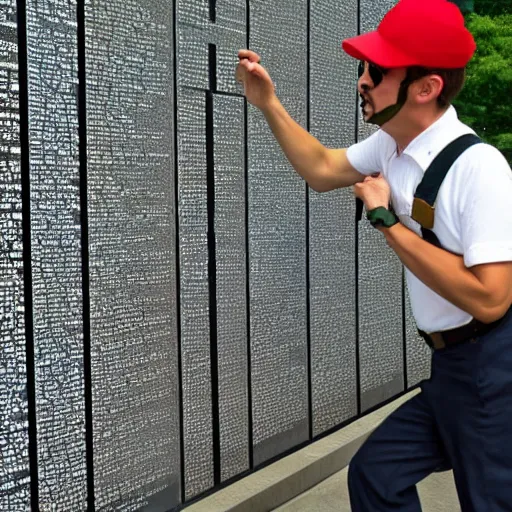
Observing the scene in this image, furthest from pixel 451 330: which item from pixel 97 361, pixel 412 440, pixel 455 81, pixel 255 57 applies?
pixel 97 361

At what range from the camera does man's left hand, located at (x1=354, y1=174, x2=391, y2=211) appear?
8.13 ft

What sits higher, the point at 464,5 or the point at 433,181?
the point at 464,5

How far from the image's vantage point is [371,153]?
297 centimetres

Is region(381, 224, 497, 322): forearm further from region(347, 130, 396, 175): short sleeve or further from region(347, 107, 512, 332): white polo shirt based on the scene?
region(347, 130, 396, 175): short sleeve

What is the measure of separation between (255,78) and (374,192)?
0.77 metres

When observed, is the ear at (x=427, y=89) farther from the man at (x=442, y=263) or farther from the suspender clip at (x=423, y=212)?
the suspender clip at (x=423, y=212)

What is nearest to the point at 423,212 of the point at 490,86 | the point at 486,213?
the point at 486,213

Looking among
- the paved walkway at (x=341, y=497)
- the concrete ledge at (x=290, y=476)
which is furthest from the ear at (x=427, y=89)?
the paved walkway at (x=341, y=497)

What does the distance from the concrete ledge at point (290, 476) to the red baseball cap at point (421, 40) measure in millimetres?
2086

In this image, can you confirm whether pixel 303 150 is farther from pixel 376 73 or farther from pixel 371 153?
pixel 376 73

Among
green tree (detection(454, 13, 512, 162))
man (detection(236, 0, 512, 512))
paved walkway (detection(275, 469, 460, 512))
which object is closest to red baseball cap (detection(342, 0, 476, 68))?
man (detection(236, 0, 512, 512))

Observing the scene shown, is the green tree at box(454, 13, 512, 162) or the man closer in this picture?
the man

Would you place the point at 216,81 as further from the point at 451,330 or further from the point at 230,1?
the point at 451,330

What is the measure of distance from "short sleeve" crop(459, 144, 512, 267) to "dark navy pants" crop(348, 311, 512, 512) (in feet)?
0.92
